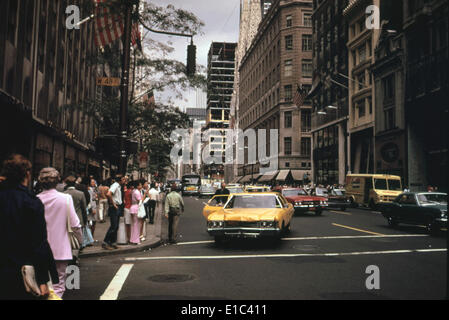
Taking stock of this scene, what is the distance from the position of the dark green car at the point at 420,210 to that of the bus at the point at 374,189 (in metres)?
11.0

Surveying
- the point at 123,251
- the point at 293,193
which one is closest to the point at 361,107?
the point at 293,193

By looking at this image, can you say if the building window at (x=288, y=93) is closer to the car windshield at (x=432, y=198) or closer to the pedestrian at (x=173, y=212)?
the car windshield at (x=432, y=198)

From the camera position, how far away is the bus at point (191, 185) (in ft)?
205

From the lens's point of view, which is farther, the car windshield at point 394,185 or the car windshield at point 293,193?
the car windshield at point 394,185

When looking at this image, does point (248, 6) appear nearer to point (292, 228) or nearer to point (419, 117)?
point (419, 117)

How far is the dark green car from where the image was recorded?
1410cm

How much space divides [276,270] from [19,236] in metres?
5.90

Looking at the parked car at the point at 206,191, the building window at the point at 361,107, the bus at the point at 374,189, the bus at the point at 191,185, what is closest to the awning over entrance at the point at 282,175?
the bus at the point at 191,185

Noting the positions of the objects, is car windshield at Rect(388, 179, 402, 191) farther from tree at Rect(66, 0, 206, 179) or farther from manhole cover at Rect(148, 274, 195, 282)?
manhole cover at Rect(148, 274, 195, 282)

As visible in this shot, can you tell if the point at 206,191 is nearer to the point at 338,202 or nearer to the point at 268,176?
the point at 338,202

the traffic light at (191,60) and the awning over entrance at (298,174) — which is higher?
the traffic light at (191,60)

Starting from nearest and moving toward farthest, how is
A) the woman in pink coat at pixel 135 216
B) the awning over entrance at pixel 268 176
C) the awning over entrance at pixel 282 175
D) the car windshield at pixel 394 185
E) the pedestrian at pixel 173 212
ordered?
the woman in pink coat at pixel 135 216 → the pedestrian at pixel 173 212 → the car windshield at pixel 394 185 → the awning over entrance at pixel 282 175 → the awning over entrance at pixel 268 176

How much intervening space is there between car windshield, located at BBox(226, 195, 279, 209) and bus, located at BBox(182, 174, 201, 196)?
159 feet
